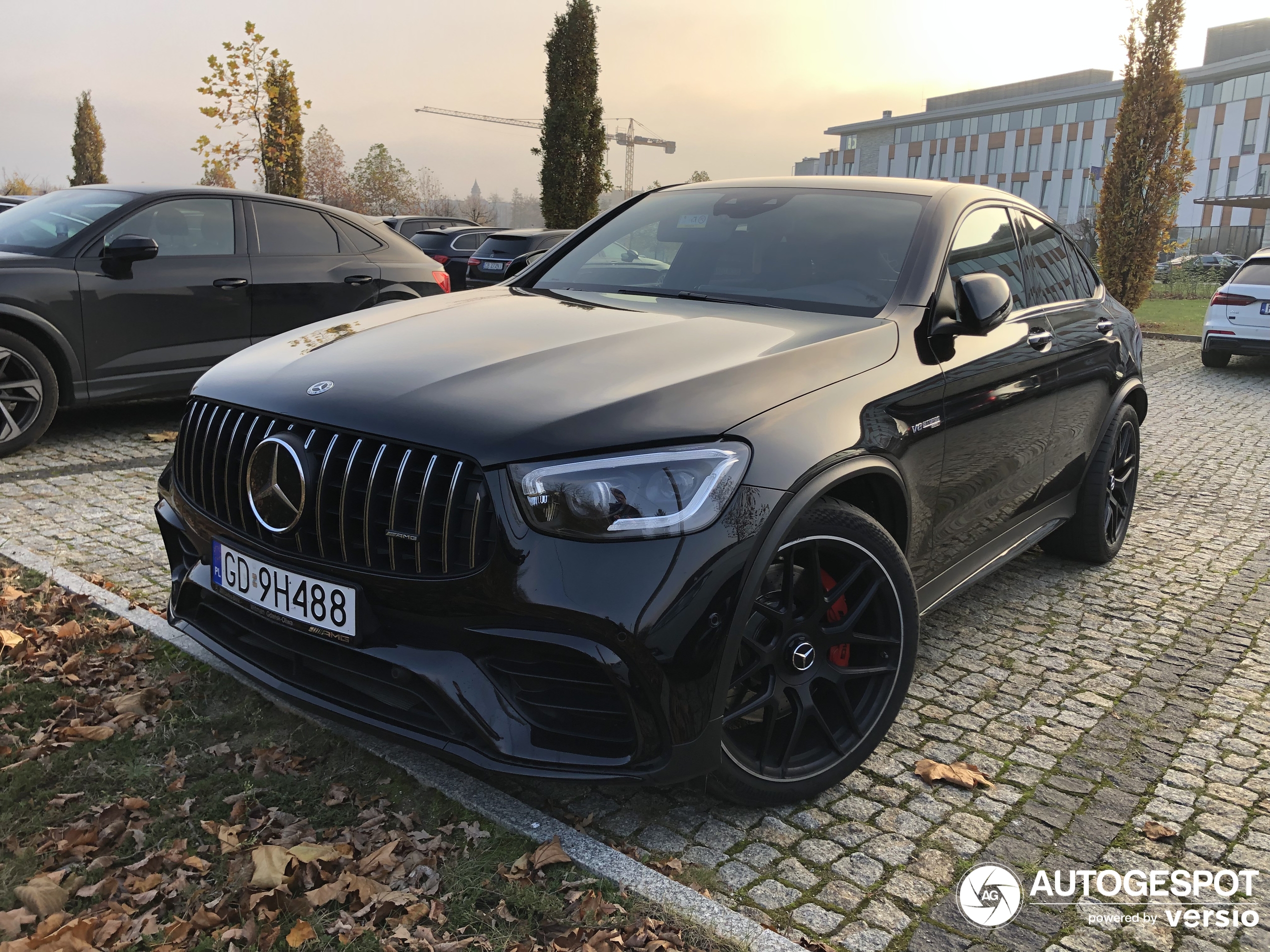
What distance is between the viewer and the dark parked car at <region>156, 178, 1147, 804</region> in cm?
235

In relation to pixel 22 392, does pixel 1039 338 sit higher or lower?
higher

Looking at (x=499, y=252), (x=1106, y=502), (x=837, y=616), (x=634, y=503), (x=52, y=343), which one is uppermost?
(x=499, y=252)

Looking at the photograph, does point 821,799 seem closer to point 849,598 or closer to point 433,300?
point 849,598

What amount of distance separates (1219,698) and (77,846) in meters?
3.83

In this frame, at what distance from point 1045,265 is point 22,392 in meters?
6.18

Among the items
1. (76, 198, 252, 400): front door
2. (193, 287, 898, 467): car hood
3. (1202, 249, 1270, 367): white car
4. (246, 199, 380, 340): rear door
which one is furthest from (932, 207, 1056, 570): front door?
(1202, 249, 1270, 367): white car

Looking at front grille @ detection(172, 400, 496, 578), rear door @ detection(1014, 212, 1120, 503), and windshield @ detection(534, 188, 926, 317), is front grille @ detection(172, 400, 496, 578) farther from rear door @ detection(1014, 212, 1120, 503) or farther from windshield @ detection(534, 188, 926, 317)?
rear door @ detection(1014, 212, 1120, 503)

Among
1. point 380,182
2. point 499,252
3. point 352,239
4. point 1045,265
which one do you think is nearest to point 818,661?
point 1045,265

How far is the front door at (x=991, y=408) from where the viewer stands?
3.46 meters

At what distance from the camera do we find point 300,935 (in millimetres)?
2299

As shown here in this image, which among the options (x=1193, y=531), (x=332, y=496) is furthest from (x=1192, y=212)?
(x=332, y=496)

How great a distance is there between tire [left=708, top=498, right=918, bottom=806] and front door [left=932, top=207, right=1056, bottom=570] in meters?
0.59

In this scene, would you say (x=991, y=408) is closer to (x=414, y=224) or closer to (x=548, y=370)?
(x=548, y=370)

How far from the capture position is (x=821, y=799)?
2996 mm
